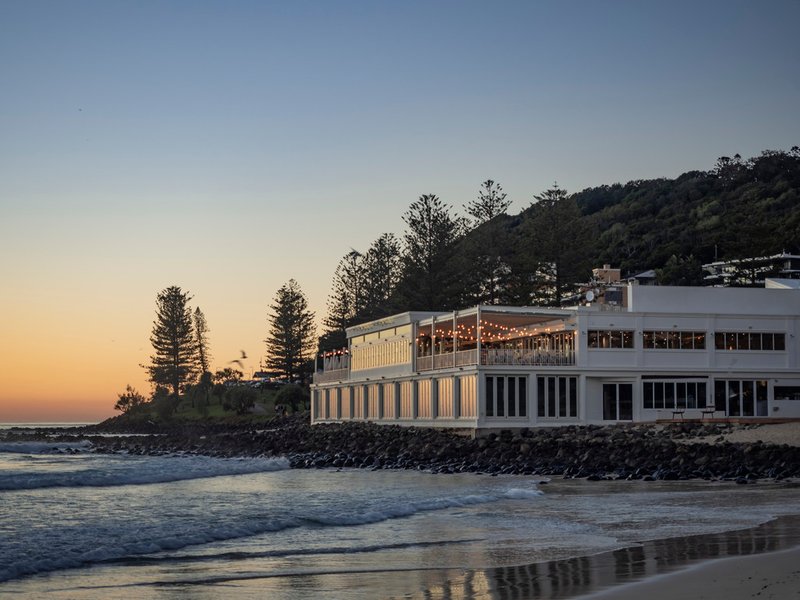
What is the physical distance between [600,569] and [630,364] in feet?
114

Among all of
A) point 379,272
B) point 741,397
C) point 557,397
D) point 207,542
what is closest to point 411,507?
point 207,542

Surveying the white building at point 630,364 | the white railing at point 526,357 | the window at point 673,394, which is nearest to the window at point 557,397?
the white building at point 630,364

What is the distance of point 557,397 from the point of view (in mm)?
44906

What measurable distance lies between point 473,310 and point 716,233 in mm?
97294

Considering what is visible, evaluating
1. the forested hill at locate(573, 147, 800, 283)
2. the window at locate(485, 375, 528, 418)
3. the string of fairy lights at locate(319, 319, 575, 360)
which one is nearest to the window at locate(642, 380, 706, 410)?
the string of fairy lights at locate(319, 319, 575, 360)

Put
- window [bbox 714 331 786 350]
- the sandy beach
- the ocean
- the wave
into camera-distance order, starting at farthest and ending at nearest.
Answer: window [bbox 714 331 786 350]
the wave
the ocean
the sandy beach

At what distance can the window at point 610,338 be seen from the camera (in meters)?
45.7

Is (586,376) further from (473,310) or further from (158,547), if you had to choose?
(158,547)

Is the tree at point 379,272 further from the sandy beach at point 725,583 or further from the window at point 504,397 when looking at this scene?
the sandy beach at point 725,583

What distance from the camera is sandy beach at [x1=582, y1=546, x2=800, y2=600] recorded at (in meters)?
9.70

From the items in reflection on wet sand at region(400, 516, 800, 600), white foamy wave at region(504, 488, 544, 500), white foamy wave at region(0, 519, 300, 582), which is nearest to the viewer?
reflection on wet sand at region(400, 516, 800, 600)

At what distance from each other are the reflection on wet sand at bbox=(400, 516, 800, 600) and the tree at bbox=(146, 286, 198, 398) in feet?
348

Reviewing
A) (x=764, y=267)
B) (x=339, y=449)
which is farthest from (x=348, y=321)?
(x=339, y=449)

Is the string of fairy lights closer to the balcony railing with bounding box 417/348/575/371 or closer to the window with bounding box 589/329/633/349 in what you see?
the window with bounding box 589/329/633/349
